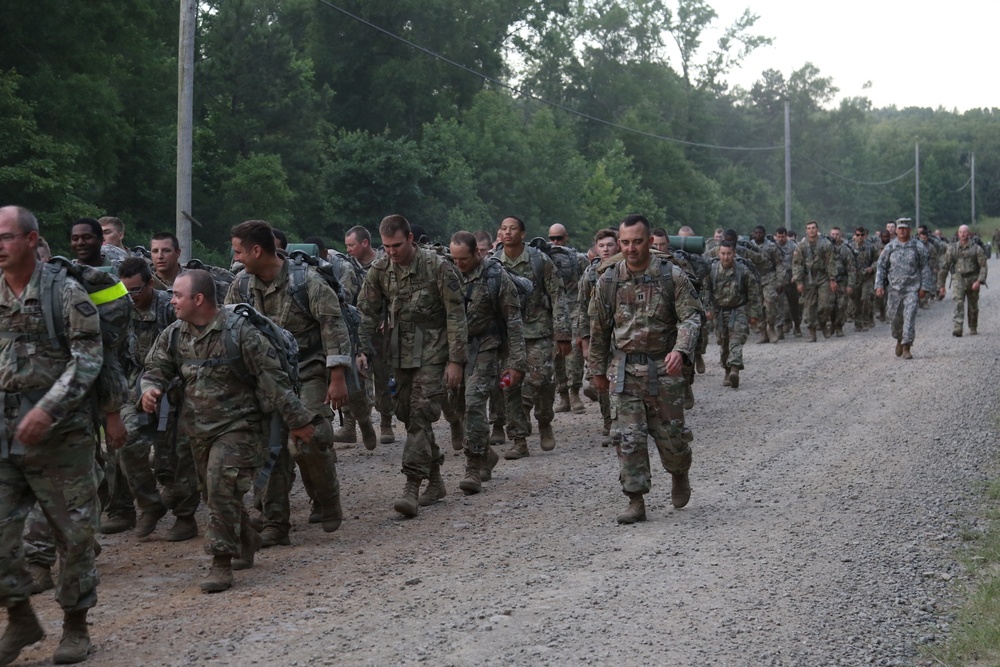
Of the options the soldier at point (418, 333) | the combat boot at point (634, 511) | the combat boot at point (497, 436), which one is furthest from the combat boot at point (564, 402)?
the combat boot at point (634, 511)

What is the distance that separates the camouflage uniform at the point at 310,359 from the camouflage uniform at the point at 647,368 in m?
1.92

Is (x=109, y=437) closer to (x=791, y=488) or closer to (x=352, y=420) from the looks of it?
(x=791, y=488)

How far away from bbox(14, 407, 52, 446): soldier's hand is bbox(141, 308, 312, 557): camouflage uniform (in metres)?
1.36

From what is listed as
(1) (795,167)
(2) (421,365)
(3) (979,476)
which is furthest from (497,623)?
(1) (795,167)

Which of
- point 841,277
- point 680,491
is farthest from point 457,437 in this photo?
point 841,277

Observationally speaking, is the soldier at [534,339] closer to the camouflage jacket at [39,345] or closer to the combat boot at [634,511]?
the combat boot at [634,511]

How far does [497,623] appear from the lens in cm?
621

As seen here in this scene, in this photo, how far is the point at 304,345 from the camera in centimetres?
820

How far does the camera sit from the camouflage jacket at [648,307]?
332 inches

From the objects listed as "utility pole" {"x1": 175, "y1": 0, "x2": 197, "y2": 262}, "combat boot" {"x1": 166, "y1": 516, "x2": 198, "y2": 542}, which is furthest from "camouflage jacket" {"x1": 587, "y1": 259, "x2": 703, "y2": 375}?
"utility pole" {"x1": 175, "y1": 0, "x2": 197, "y2": 262}

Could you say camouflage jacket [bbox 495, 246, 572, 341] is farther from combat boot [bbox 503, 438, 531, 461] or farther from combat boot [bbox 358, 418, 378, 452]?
combat boot [bbox 358, 418, 378, 452]

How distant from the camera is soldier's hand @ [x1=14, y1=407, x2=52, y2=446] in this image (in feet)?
18.0

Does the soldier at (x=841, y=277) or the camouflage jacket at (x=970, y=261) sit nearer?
the camouflage jacket at (x=970, y=261)

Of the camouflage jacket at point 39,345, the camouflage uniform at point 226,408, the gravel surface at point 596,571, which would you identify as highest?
the camouflage jacket at point 39,345
